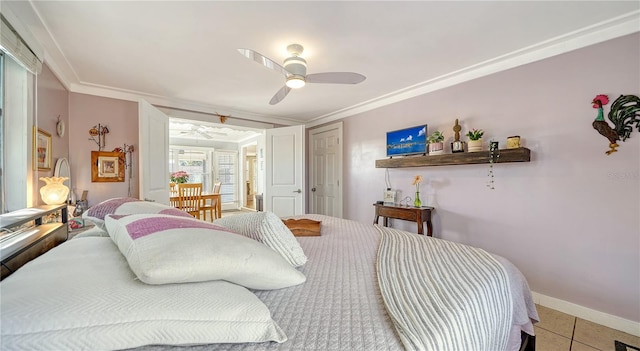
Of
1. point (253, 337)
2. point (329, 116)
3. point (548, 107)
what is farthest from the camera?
point (329, 116)

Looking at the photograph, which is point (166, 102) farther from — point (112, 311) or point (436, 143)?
point (112, 311)

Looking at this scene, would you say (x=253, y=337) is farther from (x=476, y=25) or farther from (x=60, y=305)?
(x=476, y=25)

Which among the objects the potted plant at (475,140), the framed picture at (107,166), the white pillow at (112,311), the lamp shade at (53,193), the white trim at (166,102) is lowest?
the white pillow at (112,311)

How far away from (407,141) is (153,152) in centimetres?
313

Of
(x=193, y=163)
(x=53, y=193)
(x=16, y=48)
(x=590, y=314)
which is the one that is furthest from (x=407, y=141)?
(x=193, y=163)

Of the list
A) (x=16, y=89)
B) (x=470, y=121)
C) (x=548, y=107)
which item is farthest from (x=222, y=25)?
(x=548, y=107)

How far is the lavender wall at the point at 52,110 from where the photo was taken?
2.17 m

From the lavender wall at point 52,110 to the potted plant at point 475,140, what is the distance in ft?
12.4

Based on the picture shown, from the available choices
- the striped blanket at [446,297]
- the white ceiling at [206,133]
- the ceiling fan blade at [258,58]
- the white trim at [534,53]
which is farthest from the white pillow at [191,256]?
the white ceiling at [206,133]

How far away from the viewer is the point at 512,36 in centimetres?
203

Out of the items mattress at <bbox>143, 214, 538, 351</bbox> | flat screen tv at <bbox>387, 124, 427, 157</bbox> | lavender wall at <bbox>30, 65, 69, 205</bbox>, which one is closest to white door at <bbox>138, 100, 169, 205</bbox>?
lavender wall at <bbox>30, 65, 69, 205</bbox>

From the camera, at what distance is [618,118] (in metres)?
1.89

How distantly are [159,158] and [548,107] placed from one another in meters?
4.18

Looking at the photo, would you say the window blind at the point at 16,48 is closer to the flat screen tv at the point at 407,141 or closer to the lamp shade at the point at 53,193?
the lamp shade at the point at 53,193
